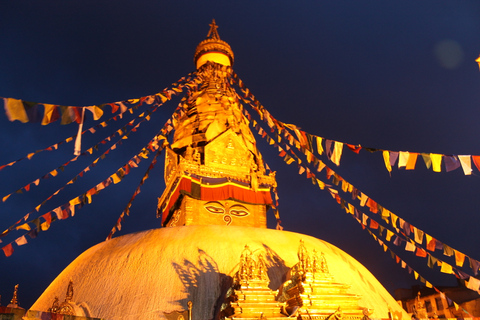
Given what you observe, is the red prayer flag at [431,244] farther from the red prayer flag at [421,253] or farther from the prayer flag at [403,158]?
the prayer flag at [403,158]

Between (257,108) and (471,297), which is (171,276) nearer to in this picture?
(257,108)

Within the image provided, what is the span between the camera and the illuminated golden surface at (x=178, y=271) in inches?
294

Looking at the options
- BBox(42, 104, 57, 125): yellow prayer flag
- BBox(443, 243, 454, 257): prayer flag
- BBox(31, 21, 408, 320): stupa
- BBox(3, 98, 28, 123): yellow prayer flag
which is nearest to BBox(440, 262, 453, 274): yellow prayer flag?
BBox(443, 243, 454, 257): prayer flag

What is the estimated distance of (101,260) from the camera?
8789mm

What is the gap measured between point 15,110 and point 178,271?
4.32 metres

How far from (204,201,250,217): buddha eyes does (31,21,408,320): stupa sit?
0.03 meters

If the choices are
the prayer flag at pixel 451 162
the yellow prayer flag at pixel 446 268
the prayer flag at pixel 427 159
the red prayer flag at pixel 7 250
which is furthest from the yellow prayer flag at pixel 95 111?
the yellow prayer flag at pixel 446 268

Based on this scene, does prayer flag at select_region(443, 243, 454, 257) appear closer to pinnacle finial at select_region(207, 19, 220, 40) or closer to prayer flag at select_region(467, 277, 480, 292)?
prayer flag at select_region(467, 277, 480, 292)

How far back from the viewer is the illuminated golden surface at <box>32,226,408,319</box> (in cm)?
746

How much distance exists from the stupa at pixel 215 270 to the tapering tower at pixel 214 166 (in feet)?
0.13

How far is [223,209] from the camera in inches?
496

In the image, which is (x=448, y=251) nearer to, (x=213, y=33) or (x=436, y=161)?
(x=436, y=161)

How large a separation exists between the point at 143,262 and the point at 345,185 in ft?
18.1

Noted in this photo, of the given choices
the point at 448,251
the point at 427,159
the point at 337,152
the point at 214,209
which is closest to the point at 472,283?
the point at 448,251
